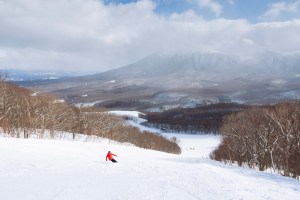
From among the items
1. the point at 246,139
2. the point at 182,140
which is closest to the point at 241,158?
the point at 246,139

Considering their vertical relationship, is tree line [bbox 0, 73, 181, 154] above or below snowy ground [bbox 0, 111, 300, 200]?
above

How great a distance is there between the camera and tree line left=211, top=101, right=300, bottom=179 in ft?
143

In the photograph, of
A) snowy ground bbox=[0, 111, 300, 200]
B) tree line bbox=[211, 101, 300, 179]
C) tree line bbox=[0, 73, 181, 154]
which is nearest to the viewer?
snowy ground bbox=[0, 111, 300, 200]

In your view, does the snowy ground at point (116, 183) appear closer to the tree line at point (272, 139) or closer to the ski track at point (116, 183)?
the ski track at point (116, 183)

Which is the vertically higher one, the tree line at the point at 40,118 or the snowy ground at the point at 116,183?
the tree line at the point at 40,118

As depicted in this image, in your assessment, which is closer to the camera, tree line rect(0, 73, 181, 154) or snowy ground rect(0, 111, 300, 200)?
snowy ground rect(0, 111, 300, 200)

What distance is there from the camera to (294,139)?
149 ft

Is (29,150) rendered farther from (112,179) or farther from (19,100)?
(19,100)

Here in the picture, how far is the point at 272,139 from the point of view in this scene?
52906 mm

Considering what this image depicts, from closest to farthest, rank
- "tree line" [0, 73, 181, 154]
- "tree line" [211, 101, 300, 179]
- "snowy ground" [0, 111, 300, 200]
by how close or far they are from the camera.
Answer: "snowy ground" [0, 111, 300, 200] → "tree line" [211, 101, 300, 179] → "tree line" [0, 73, 181, 154]

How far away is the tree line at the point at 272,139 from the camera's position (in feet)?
143

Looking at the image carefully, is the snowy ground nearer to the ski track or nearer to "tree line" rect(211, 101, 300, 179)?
the ski track

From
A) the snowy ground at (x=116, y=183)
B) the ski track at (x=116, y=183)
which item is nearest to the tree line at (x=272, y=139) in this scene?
the ski track at (x=116, y=183)

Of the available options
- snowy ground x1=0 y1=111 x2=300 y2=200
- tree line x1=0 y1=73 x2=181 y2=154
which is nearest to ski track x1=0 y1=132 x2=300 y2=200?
snowy ground x1=0 y1=111 x2=300 y2=200
